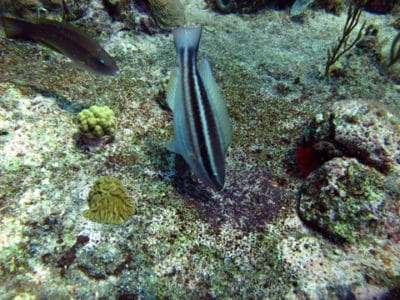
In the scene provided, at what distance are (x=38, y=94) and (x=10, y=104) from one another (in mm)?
359

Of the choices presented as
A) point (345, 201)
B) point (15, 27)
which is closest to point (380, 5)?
point (345, 201)

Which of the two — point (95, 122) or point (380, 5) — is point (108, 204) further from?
point (380, 5)

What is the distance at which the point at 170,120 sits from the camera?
3.76 m

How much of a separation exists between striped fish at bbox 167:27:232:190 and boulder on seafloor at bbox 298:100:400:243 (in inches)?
48.9

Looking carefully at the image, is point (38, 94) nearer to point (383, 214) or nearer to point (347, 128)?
point (347, 128)

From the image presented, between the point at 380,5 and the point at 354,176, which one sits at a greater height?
the point at 380,5

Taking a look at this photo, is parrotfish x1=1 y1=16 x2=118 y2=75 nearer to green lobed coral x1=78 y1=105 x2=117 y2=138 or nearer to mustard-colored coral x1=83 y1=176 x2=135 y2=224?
green lobed coral x1=78 y1=105 x2=117 y2=138

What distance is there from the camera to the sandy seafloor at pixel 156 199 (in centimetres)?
235

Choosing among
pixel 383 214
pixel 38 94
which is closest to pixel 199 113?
pixel 383 214

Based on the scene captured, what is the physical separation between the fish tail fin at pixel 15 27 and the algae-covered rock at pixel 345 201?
3905mm

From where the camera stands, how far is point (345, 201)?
8.63ft

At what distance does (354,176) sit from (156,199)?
2.17 meters

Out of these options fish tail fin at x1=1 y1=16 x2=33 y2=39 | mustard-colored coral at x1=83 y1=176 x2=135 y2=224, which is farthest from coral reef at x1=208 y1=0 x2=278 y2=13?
mustard-colored coral at x1=83 y1=176 x2=135 y2=224

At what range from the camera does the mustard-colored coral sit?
8.62 ft
